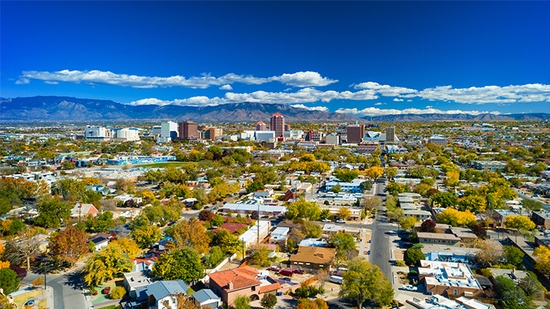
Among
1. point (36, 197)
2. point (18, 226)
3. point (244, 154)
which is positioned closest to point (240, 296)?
point (18, 226)

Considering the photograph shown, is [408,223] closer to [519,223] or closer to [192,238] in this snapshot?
[519,223]

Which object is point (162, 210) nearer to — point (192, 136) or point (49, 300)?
point (49, 300)

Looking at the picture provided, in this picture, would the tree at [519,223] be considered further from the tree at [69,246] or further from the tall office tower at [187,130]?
the tall office tower at [187,130]

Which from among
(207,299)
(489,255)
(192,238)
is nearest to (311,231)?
(192,238)

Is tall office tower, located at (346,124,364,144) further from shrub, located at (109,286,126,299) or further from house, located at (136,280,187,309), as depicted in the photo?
shrub, located at (109,286,126,299)

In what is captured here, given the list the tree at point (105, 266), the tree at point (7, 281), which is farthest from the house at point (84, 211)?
the tree at point (7, 281)
